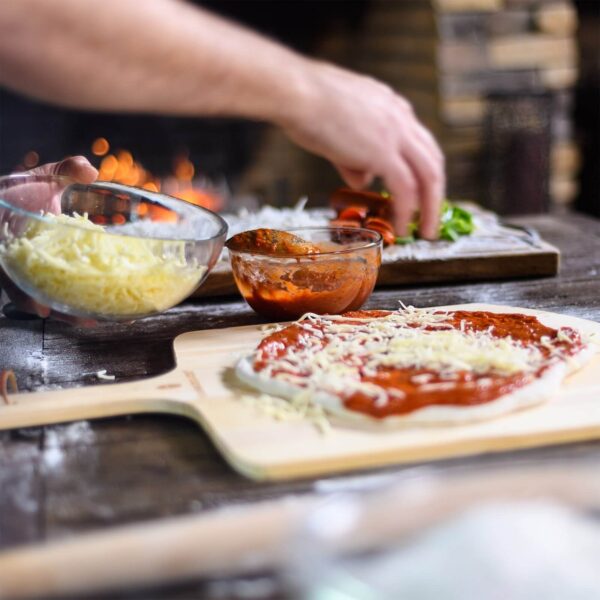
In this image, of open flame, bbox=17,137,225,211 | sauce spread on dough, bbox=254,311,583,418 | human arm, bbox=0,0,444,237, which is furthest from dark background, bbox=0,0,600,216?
sauce spread on dough, bbox=254,311,583,418

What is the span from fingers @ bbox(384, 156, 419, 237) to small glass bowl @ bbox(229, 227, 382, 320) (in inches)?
5.7

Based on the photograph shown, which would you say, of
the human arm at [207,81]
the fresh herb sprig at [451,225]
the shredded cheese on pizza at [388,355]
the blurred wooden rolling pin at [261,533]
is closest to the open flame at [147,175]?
the fresh herb sprig at [451,225]

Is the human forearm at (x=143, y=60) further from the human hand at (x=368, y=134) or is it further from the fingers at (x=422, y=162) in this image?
the fingers at (x=422, y=162)

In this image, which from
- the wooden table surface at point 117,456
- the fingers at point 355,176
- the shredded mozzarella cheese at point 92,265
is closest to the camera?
the wooden table surface at point 117,456

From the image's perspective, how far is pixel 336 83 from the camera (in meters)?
1.49

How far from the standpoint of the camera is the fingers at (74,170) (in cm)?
148

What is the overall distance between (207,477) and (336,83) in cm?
81

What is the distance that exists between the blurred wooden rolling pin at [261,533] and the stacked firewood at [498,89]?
3.51 meters

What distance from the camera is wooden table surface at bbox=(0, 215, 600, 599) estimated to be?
0.84 metres

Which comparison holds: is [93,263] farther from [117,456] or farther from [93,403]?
[117,456]

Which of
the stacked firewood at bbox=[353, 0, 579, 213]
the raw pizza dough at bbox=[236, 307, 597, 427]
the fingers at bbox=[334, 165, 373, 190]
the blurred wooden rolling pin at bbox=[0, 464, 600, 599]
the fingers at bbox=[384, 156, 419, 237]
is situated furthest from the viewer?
the stacked firewood at bbox=[353, 0, 579, 213]

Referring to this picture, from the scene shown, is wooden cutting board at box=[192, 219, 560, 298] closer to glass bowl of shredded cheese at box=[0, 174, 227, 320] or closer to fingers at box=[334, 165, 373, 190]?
fingers at box=[334, 165, 373, 190]

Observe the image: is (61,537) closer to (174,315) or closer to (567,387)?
(567,387)

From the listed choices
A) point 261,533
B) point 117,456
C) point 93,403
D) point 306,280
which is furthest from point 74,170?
point 261,533
